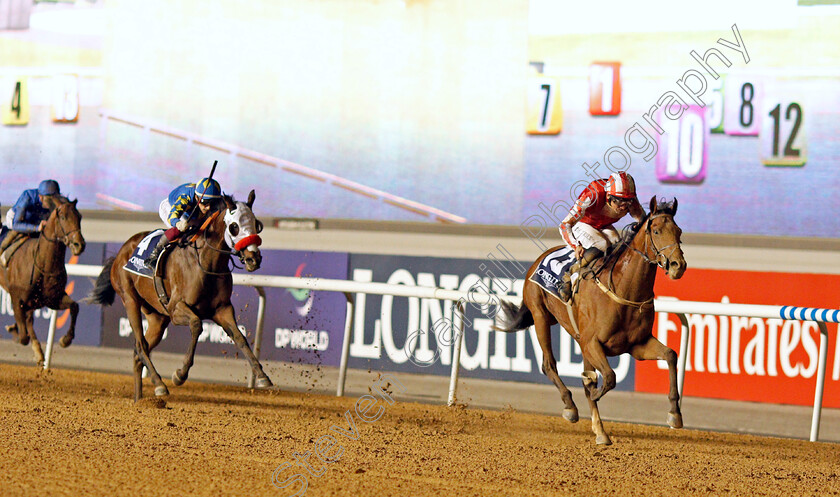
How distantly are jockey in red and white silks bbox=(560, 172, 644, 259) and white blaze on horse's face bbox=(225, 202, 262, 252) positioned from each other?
2082mm

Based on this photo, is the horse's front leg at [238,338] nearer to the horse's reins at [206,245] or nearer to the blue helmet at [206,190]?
the horse's reins at [206,245]

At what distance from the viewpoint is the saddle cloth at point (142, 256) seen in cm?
729

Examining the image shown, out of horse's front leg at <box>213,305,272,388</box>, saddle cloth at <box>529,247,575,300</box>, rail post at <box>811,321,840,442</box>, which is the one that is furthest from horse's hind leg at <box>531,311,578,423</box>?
horse's front leg at <box>213,305,272,388</box>

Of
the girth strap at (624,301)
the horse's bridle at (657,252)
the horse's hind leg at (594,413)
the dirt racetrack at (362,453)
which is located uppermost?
the horse's bridle at (657,252)

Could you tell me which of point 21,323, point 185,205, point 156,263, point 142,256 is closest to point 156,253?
point 156,263

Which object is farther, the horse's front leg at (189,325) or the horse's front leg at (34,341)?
the horse's front leg at (34,341)

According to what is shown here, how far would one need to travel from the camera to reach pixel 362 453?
5340 mm

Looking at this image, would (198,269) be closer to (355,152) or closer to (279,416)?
(279,416)

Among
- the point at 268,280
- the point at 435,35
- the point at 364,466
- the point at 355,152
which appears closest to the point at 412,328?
the point at 268,280

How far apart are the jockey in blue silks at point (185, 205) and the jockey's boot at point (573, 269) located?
2.62 m

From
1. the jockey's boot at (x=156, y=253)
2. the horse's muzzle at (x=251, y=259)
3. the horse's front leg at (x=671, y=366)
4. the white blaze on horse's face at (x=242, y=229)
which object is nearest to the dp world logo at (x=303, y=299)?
the jockey's boot at (x=156, y=253)

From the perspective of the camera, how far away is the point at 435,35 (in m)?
10.8

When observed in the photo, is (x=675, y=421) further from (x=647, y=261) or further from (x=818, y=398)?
(x=818, y=398)

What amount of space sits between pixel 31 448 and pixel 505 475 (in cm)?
252
